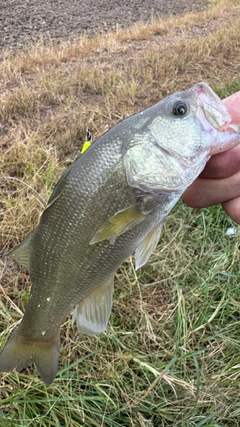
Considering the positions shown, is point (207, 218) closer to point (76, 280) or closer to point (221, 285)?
point (221, 285)

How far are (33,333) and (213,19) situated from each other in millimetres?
11722

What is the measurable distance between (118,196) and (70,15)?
631 inches

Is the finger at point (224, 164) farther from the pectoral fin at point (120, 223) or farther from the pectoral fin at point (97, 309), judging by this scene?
the pectoral fin at point (97, 309)

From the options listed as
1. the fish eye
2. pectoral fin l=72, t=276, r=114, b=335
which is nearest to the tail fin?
pectoral fin l=72, t=276, r=114, b=335

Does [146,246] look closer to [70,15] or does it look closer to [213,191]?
[213,191]

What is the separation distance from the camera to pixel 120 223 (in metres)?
1.39

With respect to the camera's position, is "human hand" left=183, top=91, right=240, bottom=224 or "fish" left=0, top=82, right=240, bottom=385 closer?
"fish" left=0, top=82, right=240, bottom=385

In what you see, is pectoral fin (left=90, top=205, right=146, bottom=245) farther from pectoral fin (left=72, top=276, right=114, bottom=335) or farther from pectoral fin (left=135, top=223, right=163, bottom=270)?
pectoral fin (left=72, top=276, right=114, bottom=335)

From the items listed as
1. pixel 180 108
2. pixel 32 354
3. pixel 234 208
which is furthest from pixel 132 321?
pixel 180 108

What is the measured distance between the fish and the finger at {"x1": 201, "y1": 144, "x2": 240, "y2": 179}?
195mm

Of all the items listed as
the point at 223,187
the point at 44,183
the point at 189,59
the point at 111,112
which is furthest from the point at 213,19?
the point at 223,187

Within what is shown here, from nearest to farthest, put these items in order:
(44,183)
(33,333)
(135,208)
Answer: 1. (135,208)
2. (33,333)
3. (44,183)

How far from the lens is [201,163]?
1458 mm

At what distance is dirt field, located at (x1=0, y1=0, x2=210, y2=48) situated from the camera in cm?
1274
